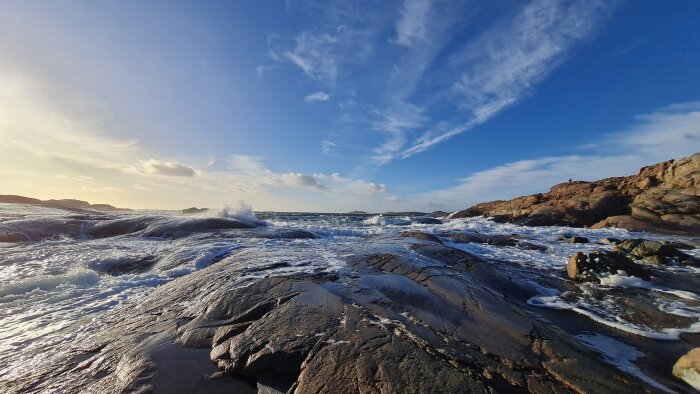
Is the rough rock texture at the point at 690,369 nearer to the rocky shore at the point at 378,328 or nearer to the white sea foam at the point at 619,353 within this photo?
the rocky shore at the point at 378,328

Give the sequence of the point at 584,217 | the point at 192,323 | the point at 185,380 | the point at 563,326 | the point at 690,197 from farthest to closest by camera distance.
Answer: the point at 584,217, the point at 690,197, the point at 563,326, the point at 192,323, the point at 185,380

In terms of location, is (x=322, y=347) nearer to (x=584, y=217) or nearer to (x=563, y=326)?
(x=563, y=326)

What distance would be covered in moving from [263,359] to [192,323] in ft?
5.31

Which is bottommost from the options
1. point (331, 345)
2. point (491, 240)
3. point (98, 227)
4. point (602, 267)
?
point (331, 345)

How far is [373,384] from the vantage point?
2738 millimetres

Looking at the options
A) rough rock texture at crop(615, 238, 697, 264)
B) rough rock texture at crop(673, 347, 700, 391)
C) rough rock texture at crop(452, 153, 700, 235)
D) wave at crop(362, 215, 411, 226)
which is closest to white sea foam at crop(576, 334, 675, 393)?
rough rock texture at crop(673, 347, 700, 391)

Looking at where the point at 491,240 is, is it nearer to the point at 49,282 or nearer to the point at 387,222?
the point at 49,282

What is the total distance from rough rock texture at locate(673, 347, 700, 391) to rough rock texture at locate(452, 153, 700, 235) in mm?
20250

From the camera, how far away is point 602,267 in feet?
26.1

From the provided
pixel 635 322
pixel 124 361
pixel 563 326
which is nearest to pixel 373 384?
pixel 124 361

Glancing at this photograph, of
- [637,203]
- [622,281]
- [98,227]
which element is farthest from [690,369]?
[637,203]

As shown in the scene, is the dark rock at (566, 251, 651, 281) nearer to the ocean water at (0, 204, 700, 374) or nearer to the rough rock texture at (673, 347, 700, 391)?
the ocean water at (0, 204, 700, 374)

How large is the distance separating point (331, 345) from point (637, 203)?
2699 cm

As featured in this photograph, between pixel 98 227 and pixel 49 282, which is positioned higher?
pixel 98 227
